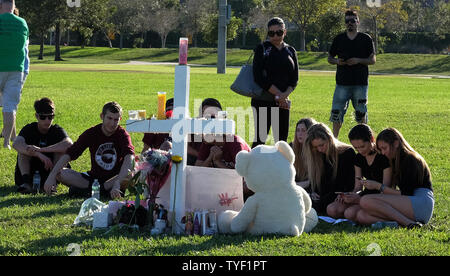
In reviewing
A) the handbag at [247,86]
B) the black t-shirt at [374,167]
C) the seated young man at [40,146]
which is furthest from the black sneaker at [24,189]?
the black t-shirt at [374,167]

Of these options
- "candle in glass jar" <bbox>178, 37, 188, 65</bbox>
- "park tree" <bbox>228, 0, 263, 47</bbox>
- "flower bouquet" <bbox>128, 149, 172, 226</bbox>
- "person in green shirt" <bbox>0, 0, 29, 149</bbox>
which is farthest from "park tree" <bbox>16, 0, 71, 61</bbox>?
"candle in glass jar" <bbox>178, 37, 188, 65</bbox>

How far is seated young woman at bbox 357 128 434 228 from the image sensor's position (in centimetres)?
693

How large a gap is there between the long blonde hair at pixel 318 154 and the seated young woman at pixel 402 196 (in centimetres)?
59

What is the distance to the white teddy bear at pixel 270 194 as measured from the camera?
6254 millimetres

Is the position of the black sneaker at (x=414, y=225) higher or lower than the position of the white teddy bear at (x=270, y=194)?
lower

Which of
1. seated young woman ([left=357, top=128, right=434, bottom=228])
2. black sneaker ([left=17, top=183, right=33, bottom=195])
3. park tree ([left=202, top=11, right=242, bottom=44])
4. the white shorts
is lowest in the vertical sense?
black sneaker ([left=17, top=183, right=33, bottom=195])

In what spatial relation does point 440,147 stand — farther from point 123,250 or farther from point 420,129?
point 123,250

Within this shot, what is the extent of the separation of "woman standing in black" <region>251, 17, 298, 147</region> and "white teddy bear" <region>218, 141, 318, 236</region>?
8.84 feet

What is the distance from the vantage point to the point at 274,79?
9.20m

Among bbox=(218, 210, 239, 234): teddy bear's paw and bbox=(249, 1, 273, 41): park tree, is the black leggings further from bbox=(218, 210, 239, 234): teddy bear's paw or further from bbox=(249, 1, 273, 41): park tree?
bbox=(249, 1, 273, 41): park tree

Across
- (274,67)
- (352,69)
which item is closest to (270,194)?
(274,67)

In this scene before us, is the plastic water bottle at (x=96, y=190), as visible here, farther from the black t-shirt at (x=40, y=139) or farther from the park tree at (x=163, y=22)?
the park tree at (x=163, y=22)

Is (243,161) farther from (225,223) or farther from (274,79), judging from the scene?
(274,79)

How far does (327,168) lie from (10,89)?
5821 millimetres
